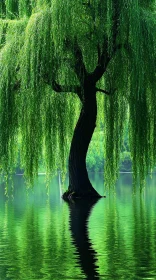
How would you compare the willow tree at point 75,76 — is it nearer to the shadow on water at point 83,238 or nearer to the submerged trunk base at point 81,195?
the submerged trunk base at point 81,195

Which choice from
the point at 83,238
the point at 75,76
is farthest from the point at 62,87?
the point at 83,238

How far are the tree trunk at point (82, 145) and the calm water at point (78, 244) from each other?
3.89 m

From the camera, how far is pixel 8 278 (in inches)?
208

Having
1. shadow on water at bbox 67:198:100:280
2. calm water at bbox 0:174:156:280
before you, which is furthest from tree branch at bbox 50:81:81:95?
calm water at bbox 0:174:156:280

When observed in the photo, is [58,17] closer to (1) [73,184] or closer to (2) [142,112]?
(2) [142,112]

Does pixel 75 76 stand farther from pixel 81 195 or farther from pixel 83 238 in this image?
pixel 83 238

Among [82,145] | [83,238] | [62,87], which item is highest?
[62,87]

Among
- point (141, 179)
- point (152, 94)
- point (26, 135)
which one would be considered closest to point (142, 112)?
point (152, 94)

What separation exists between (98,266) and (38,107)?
8805 millimetres

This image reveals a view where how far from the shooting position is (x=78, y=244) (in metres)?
7.36

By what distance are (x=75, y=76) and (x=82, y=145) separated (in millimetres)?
2111

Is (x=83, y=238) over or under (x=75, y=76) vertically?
under

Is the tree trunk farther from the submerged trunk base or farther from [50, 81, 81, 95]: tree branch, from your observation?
[50, 81, 81, 95]: tree branch

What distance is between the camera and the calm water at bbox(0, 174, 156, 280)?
5.54 metres
